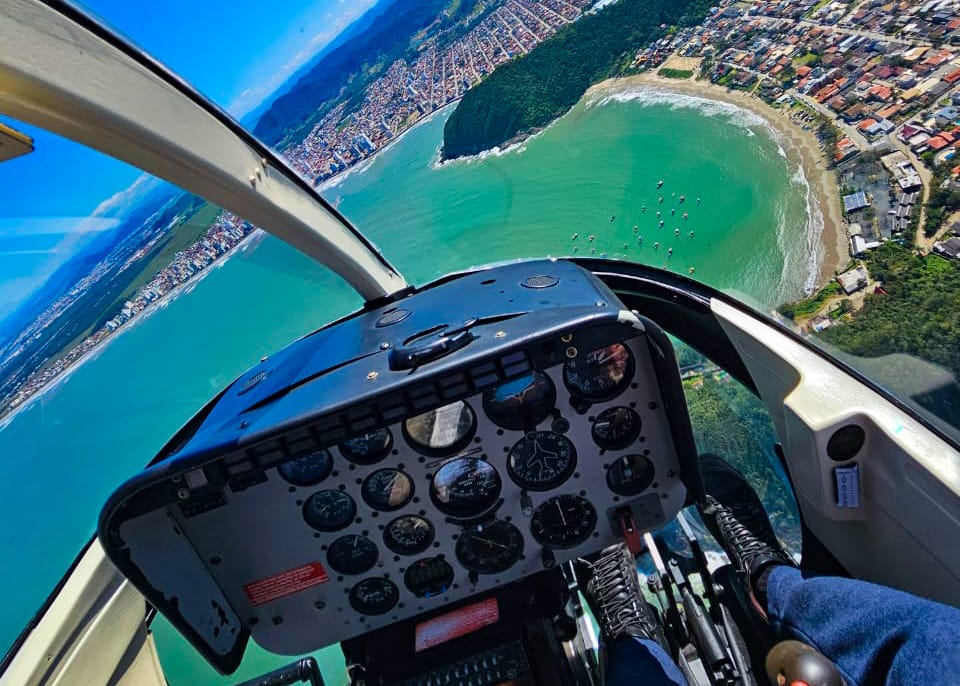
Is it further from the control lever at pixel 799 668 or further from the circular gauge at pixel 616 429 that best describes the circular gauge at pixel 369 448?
the control lever at pixel 799 668

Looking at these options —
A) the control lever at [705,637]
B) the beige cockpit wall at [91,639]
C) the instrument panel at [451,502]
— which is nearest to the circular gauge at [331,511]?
the instrument panel at [451,502]

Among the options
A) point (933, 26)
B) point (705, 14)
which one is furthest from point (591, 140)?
point (933, 26)

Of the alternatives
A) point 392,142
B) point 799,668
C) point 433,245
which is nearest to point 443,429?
point 799,668

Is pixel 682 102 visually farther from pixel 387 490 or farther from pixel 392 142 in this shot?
pixel 387 490

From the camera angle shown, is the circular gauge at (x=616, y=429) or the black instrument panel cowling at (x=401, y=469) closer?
the black instrument panel cowling at (x=401, y=469)

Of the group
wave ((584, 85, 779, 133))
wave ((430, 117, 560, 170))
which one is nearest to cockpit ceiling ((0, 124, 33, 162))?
wave ((584, 85, 779, 133))

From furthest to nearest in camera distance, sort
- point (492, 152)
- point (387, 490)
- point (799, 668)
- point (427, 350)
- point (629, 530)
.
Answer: point (492, 152) < point (629, 530) < point (387, 490) < point (427, 350) < point (799, 668)
